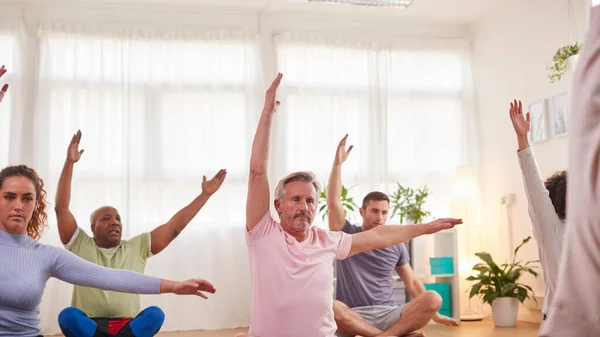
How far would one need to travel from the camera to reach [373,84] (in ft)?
23.6

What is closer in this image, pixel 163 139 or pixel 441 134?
pixel 163 139

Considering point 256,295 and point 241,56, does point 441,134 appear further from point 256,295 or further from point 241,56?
point 256,295

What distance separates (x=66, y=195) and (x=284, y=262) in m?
1.65

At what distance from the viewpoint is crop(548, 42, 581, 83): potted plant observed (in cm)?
539

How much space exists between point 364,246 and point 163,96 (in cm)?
402

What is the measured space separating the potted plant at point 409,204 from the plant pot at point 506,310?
1.03m

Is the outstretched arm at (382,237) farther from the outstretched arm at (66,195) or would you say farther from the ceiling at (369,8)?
the ceiling at (369,8)

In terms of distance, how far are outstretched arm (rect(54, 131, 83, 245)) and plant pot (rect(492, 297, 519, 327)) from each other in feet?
11.9

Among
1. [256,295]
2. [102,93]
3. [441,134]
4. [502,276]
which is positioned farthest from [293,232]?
[441,134]

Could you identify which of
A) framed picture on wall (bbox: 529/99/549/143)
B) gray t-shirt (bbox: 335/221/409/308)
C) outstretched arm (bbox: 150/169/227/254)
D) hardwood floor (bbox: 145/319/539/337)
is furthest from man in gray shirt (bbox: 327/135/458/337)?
framed picture on wall (bbox: 529/99/549/143)

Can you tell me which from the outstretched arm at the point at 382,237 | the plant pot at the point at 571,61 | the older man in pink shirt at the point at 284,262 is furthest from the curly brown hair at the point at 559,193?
the plant pot at the point at 571,61

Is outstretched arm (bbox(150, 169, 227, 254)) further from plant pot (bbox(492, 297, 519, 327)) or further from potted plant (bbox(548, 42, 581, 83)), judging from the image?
plant pot (bbox(492, 297, 519, 327))

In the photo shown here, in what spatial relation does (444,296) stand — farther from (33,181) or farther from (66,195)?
(33,181)

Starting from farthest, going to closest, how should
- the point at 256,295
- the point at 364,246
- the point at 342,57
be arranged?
1. the point at 342,57
2. the point at 364,246
3. the point at 256,295
